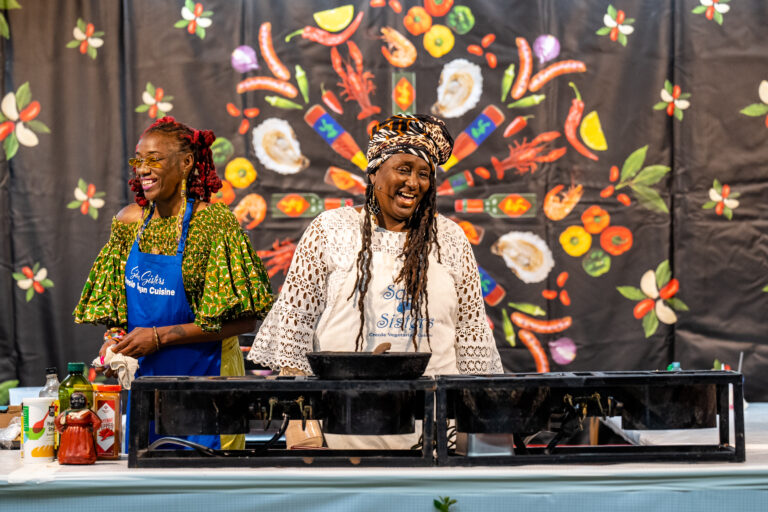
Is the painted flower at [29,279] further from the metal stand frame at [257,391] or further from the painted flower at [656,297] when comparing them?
the painted flower at [656,297]

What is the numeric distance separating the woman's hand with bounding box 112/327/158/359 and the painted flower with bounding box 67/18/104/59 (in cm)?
222

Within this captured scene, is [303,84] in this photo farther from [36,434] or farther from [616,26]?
[36,434]

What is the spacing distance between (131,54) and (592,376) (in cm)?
299

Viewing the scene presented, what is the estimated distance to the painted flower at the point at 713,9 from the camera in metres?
4.10

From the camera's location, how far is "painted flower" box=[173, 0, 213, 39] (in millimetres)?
4148

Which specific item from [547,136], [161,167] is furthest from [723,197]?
[161,167]

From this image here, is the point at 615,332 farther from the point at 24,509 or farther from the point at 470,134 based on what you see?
the point at 24,509

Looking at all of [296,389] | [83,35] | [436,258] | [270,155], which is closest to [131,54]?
[83,35]

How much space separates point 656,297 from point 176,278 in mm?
2460

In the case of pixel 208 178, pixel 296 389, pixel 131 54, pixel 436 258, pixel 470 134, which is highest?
pixel 131 54

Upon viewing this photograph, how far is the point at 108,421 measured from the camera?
2.05 m

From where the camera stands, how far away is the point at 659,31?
13.5 feet

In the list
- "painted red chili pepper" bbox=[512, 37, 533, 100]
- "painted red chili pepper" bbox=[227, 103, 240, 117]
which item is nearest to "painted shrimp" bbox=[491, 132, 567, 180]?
"painted red chili pepper" bbox=[512, 37, 533, 100]

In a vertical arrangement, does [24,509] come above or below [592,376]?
below
